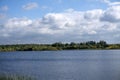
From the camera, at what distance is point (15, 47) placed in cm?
16550

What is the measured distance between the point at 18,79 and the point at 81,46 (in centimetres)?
12071

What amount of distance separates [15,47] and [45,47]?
66.0 ft

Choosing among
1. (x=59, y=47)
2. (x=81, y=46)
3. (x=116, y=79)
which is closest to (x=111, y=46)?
(x=81, y=46)

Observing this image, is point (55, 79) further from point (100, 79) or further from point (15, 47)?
point (15, 47)

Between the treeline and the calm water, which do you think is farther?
the treeline

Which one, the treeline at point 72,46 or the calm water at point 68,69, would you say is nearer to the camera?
the calm water at point 68,69

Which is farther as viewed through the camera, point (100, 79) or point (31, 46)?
point (31, 46)

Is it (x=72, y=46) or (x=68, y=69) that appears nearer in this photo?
(x=68, y=69)

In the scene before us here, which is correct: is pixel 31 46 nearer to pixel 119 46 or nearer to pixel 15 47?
Result: pixel 15 47

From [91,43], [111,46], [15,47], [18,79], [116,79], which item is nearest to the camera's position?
[18,79]

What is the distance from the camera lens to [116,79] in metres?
28.0

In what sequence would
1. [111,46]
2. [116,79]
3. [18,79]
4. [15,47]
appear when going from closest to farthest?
[18,79], [116,79], [111,46], [15,47]

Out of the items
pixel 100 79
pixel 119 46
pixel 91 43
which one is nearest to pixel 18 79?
pixel 100 79

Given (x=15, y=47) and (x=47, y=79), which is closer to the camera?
(x=47, y=79)
